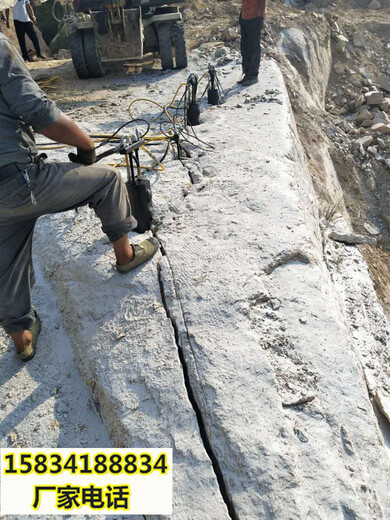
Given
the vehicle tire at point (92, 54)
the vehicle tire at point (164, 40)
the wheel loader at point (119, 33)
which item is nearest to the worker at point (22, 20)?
the wheel loader at point (119, 33)

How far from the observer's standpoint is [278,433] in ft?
7.02

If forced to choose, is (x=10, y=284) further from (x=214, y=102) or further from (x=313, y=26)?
(x=313, y=26)

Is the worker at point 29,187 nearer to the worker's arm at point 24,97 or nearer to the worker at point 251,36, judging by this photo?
the worker's arm at point 24,97

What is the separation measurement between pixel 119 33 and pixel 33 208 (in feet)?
18.0

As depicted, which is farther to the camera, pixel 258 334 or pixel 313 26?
pixel 313 26

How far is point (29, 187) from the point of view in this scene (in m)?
2.30

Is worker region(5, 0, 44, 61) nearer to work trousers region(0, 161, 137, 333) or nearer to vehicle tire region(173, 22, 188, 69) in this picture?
vehicle tire region(173, 22, 188, 69)

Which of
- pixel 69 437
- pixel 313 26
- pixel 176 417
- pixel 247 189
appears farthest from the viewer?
pixel 313 26

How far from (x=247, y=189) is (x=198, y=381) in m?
1.88

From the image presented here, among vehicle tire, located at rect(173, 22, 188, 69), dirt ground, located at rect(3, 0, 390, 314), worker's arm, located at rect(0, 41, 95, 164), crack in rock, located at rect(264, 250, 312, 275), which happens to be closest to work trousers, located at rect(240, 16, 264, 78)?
dirt ground, located at rect(3, 0, 390, 314)

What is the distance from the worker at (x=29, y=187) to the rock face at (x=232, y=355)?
1.13 ft

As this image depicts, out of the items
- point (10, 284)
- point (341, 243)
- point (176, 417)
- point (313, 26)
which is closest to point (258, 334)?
point (176, 417)

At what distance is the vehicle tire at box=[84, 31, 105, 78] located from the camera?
7082mm

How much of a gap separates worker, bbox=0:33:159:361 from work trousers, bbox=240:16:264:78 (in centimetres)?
440
